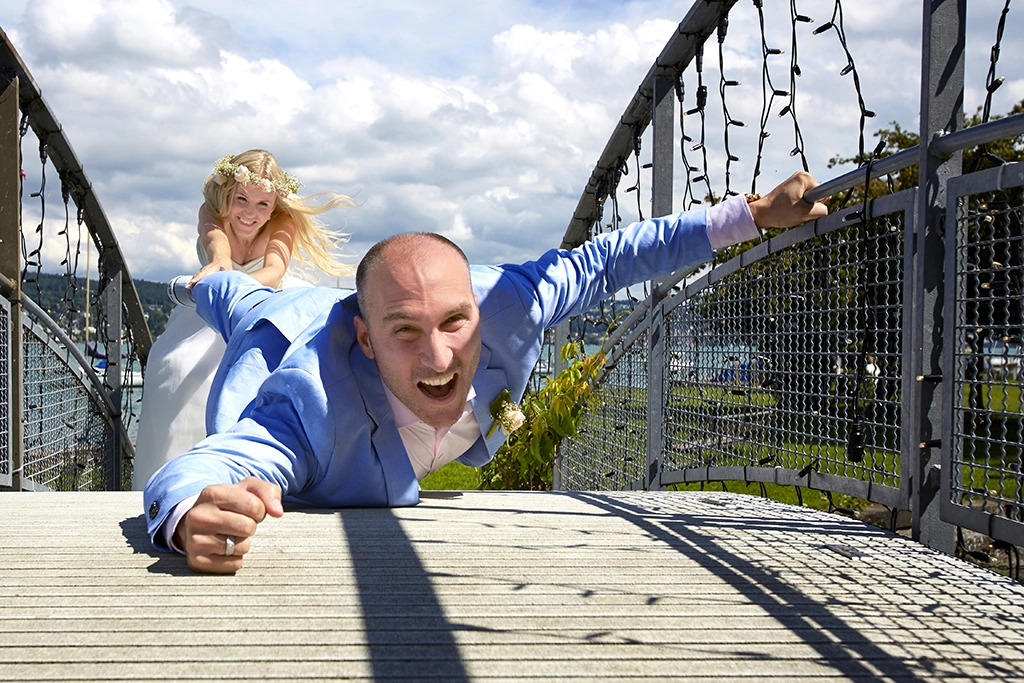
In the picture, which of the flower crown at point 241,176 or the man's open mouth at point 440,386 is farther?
the flower crown at point 241,176

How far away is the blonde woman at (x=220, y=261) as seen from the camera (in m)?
5.20

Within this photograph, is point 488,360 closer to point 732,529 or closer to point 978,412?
point 732,529

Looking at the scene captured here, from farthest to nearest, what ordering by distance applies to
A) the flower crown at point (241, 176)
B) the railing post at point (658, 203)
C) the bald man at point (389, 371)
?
the flower crown at point (241, 176)
the railing post at point (658, 203)
the bald man at point (389, 371)

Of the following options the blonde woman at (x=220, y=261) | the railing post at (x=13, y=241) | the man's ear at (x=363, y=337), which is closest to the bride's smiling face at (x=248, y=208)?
the blonde woman at (x=220, y=261)

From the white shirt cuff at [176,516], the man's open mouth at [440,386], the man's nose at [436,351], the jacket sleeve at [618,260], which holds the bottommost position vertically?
the white shirt cuff at [176,516]

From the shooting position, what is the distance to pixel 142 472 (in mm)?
5180

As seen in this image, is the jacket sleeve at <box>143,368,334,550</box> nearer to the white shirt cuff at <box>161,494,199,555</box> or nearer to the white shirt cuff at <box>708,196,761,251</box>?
the white shirt cuff at <box>161,494,199,555</box>

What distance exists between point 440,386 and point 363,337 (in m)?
0.31

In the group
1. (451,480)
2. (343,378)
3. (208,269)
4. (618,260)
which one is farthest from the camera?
(451,480)

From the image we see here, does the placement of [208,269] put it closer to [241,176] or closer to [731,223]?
[241,176]

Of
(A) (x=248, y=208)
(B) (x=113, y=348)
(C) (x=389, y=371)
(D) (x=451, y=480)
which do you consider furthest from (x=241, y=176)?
(D) (x=451, y=480)

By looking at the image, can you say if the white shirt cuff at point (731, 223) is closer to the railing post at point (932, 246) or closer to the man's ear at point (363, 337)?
the railing post at point (932, 246)

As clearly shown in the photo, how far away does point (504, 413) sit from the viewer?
3.50 metres

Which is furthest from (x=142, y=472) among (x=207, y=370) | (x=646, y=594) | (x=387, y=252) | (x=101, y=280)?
(x=646, y=594)
